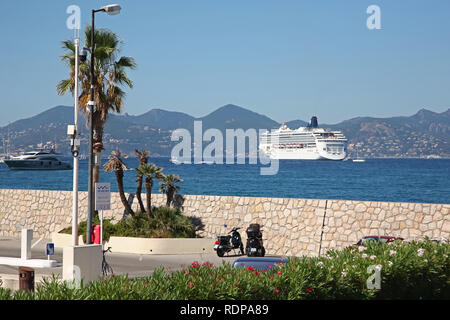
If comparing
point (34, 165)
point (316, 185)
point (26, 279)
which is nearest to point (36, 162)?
point (34, 165)

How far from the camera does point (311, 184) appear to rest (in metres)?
119

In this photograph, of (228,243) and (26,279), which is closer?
(26,279)

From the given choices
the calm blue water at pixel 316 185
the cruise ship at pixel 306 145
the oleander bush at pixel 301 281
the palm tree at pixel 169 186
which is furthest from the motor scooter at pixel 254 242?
the cruise ship at pixel 306 145

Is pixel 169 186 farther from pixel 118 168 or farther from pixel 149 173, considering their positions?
pixel 118 168

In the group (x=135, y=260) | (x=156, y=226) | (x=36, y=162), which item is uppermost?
(x=36, y=162)

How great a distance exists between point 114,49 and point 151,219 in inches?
331

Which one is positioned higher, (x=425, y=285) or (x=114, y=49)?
(x=114, y=49)

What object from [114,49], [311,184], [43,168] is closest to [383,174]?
[311,184]

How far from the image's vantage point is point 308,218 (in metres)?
25.4

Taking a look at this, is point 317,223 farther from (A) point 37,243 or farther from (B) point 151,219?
(A) point 37,243

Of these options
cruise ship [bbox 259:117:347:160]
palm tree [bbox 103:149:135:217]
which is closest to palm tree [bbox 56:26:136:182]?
palm tree [bbox 103:149:135:217]

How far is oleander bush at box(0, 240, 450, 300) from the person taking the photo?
8.64 meters

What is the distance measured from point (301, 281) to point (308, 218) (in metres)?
15.6

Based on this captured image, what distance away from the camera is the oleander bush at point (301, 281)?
864 cm
